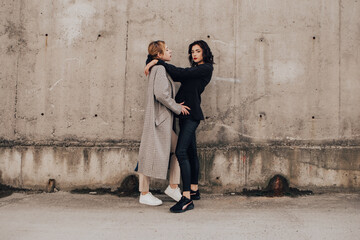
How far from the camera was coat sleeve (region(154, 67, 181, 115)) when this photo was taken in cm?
311

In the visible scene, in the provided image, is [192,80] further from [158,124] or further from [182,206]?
[182,206]

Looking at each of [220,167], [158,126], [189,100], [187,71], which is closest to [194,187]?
[220,167]

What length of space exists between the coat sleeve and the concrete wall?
83 cm

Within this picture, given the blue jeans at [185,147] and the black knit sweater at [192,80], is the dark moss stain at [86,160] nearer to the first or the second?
the blue jeans at [185,147]

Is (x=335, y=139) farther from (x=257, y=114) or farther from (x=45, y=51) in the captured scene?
(x=45, y=51)

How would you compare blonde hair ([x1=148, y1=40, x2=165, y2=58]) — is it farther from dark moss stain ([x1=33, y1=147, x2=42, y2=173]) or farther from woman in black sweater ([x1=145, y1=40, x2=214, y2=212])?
dark moss stain ([x1=33, y1=147, x2=42, y2=173])

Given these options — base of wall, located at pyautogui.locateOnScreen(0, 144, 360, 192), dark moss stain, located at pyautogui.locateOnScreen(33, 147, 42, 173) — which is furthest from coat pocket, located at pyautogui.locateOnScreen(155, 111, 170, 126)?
dark moss stain, located at pyautogui.locateOnScreen(33, 147, 42, 173)

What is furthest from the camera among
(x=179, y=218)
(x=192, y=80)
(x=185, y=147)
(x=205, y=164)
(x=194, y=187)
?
(x=205, y=164)

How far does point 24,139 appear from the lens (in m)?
3.95

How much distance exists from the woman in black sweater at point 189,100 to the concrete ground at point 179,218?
1.03 ft

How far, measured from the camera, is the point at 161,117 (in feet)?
10.6

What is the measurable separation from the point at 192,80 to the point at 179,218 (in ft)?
5.30

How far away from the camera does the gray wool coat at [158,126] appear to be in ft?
10.3

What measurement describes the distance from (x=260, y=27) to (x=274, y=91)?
96 cm
